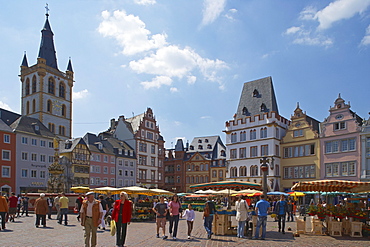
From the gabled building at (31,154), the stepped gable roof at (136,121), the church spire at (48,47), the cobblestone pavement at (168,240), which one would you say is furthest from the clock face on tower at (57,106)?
the cobblestone pavement at (168,240)

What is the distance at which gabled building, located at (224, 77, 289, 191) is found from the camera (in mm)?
50844

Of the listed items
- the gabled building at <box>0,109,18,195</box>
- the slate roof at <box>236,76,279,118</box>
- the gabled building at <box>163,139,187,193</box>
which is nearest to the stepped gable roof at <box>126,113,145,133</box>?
the gabled building at <box>163,139,187,193</box>

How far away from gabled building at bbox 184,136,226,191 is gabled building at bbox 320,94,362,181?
29.8m

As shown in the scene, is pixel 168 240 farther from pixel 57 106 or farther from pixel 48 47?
pixel 48 47

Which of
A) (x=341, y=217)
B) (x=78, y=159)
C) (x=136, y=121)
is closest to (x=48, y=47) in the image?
(x=136, y=121)

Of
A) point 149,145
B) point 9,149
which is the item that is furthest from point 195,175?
point 9,149

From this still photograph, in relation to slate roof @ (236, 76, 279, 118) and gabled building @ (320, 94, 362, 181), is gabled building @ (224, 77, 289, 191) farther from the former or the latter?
gabled building @ (320, 94, 362, 181)

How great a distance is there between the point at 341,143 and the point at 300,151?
6.10m

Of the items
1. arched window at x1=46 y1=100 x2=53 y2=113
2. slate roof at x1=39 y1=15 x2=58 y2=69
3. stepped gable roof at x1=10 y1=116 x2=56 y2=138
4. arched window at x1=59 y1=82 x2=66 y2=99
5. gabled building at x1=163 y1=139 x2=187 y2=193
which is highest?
slate roof at x1=39 y1=15 x2=58 y2=69

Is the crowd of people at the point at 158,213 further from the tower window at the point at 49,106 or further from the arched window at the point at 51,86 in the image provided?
the arched window at the point at 51,86

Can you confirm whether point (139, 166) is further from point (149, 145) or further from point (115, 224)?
point (115, 224)

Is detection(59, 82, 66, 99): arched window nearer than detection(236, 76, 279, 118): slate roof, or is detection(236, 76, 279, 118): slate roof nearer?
detection(236, 76, 279, 118): slate roof

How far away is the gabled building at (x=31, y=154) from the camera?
160 feet

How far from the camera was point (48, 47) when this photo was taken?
7412 centimetres
